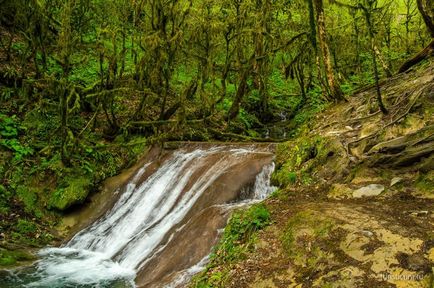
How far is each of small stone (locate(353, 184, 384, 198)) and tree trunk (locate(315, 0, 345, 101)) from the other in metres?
4.40

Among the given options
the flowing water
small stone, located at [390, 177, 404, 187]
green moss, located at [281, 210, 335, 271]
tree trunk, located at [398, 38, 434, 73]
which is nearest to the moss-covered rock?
the flowing water

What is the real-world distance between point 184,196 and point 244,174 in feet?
5.07

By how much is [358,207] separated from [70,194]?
760 cm

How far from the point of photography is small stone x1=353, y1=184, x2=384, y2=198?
605 cm

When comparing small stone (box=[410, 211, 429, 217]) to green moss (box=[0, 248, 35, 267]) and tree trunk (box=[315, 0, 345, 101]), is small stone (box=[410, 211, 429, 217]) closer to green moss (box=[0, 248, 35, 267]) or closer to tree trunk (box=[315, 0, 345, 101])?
tree trunk (box=[315, 0, 345, 101])

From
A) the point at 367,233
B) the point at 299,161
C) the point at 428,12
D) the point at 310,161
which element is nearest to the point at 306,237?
the point at 367,233

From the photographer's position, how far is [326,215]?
5609 millimetres

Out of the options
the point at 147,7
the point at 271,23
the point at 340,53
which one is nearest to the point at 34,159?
the point at 147,7

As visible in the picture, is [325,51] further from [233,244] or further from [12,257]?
[12,257]

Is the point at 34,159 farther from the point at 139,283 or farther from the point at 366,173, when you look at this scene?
the point at 366,173

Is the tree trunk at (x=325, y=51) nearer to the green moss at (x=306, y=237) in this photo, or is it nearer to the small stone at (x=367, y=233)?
the green moss at (x=306, y=237)

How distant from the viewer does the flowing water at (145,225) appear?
24.8 ft

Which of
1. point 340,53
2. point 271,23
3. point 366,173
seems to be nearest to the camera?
point 366,173

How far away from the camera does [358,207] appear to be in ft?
18.6
